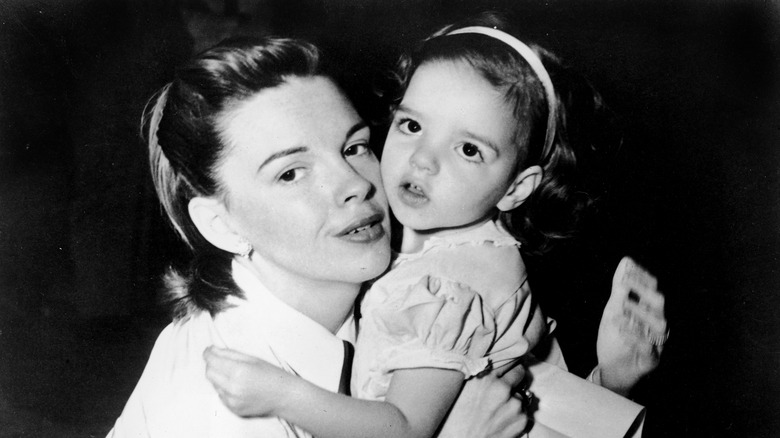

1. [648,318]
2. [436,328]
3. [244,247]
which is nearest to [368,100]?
[244,247]

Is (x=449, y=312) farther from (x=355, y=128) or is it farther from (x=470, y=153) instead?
(x=355, y=128)

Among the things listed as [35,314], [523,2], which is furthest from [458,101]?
[35,314]

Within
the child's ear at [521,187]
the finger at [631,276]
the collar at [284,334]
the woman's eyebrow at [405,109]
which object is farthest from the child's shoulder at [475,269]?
the finger at [631,276]

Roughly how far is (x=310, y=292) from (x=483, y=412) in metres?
0.48

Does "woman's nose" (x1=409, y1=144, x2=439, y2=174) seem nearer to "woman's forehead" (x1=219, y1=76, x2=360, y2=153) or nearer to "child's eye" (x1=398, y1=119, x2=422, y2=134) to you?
"child's eye" (x1=398, y1=119, x2=422, y2=134)

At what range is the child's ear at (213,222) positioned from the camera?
4.51ft

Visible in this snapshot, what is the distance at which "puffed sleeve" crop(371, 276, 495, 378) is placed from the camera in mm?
1207

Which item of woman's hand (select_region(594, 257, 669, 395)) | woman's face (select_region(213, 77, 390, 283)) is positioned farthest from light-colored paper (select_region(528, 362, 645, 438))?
woman's face (select_region(213, 77, 390, 283))

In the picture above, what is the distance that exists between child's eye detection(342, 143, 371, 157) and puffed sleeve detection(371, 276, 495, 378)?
341mm

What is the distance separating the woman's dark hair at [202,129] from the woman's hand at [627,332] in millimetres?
999

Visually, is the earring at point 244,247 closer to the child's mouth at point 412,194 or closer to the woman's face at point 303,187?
the woman's face at point 303,187

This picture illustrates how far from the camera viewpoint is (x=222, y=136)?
51.5 inches

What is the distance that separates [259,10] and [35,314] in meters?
0.94

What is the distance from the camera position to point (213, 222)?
1390mm
